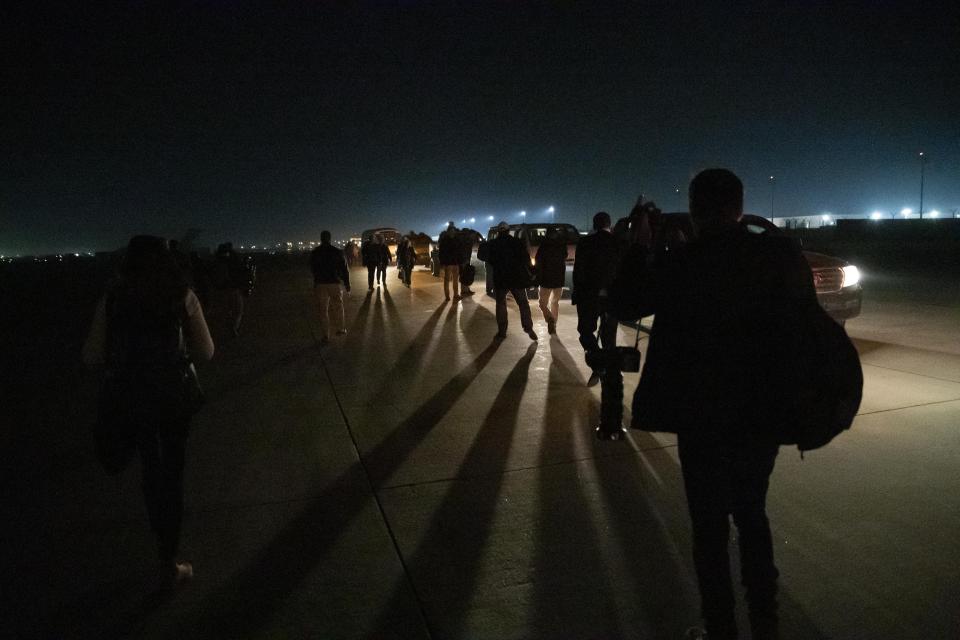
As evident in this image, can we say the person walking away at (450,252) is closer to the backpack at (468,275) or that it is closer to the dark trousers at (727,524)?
the backpack at (468,275)

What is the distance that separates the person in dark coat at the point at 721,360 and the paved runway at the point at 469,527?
23.7 inches

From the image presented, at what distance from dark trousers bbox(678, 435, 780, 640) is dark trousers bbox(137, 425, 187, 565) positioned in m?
2.43

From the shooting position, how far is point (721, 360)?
222 centimetres

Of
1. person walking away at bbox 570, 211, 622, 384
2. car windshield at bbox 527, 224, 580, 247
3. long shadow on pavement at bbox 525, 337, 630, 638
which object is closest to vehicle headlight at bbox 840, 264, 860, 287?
person walking away at bbox 570, 211, 622, 384

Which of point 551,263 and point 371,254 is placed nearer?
point 551,263

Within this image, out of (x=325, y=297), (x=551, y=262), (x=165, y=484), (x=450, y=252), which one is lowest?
(x=165, y=484)

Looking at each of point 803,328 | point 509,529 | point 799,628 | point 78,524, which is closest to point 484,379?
point 509,529

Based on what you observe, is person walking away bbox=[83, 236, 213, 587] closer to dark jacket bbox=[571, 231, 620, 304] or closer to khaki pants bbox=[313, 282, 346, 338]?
dark jacket bbox=[571, 231, 620, 304]

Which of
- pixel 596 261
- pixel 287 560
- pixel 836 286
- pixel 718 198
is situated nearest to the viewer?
pixel 718 198

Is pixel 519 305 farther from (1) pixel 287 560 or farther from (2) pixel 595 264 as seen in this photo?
(1) pixel 287 560

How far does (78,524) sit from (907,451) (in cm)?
561

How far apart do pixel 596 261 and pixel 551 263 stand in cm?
274

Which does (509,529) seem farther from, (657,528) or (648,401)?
(648,401)

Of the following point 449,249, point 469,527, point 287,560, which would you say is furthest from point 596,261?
point 449,249
